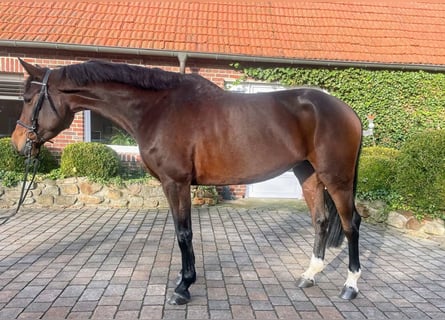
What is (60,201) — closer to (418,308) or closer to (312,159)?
(312,159)

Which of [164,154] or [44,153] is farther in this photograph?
[44,153]

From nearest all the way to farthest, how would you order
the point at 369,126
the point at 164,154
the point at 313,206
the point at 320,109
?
the point at 164,154, the point at 320,109, the point at 313,206, the point at 369,126

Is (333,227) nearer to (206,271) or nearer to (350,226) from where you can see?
Result: (350,226)

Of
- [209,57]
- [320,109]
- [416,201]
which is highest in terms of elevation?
[209,57]

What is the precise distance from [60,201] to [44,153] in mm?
1109

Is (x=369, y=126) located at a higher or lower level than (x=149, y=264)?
higher

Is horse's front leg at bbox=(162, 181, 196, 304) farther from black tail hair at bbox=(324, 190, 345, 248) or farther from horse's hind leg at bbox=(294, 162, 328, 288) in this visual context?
black tail hair at bbox=(324, 190, 345, 248)

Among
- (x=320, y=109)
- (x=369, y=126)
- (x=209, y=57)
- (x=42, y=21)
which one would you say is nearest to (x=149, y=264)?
(x=320, y=109)

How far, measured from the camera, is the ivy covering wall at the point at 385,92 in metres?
7.23

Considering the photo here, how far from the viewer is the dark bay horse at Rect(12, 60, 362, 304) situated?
291cm

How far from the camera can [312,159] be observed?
3.09 m

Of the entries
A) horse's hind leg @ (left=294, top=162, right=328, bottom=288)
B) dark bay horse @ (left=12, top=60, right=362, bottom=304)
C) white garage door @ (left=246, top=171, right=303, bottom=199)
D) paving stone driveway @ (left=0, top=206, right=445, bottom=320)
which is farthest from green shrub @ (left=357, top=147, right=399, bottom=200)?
dark bay horse @ (left=12, top=60, right=362, bottom=304)

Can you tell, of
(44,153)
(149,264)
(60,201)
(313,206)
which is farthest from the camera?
(44,153)

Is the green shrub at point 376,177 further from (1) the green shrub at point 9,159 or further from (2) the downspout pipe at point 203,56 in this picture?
(1) the green shrub at point 9,159
